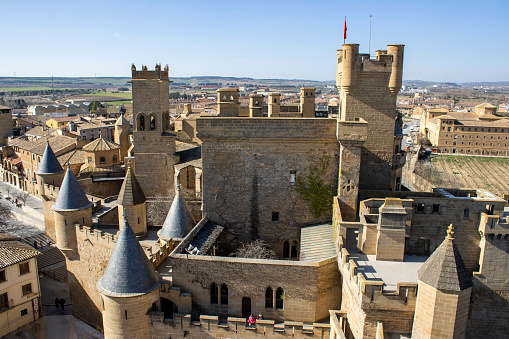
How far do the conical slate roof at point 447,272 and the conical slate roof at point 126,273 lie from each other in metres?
11.3

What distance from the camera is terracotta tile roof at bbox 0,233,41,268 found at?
27844mm

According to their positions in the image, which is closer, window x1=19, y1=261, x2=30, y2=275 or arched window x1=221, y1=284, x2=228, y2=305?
arched window x1=221, y1=284, x2=228, y2=305

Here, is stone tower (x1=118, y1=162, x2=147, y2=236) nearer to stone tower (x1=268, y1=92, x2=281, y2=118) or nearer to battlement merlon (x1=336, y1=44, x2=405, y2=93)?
stone tower (x1=268, y1=92, x2=281, y2=118)

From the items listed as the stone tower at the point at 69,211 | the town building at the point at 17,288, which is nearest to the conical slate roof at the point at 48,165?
the town building at the point at 17,288

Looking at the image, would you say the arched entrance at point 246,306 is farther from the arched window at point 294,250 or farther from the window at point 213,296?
the arched window at point 294,250

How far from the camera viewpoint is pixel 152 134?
119ft

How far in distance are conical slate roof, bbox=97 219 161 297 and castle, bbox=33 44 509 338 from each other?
5 centimetres

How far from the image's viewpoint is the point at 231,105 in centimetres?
2889

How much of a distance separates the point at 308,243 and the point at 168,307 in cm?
777

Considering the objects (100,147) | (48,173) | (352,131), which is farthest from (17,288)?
(352,131)

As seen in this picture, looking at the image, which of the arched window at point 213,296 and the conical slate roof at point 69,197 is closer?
the arched window at point 213,296

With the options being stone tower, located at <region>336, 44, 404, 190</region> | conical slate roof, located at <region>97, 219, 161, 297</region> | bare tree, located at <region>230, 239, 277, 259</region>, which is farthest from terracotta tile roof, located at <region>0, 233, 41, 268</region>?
stone tower, located at <region>336, 44, 404, 190</region>

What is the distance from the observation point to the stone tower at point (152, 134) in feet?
117

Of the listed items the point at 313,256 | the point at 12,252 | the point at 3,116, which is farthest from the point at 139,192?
the point at 3,116
